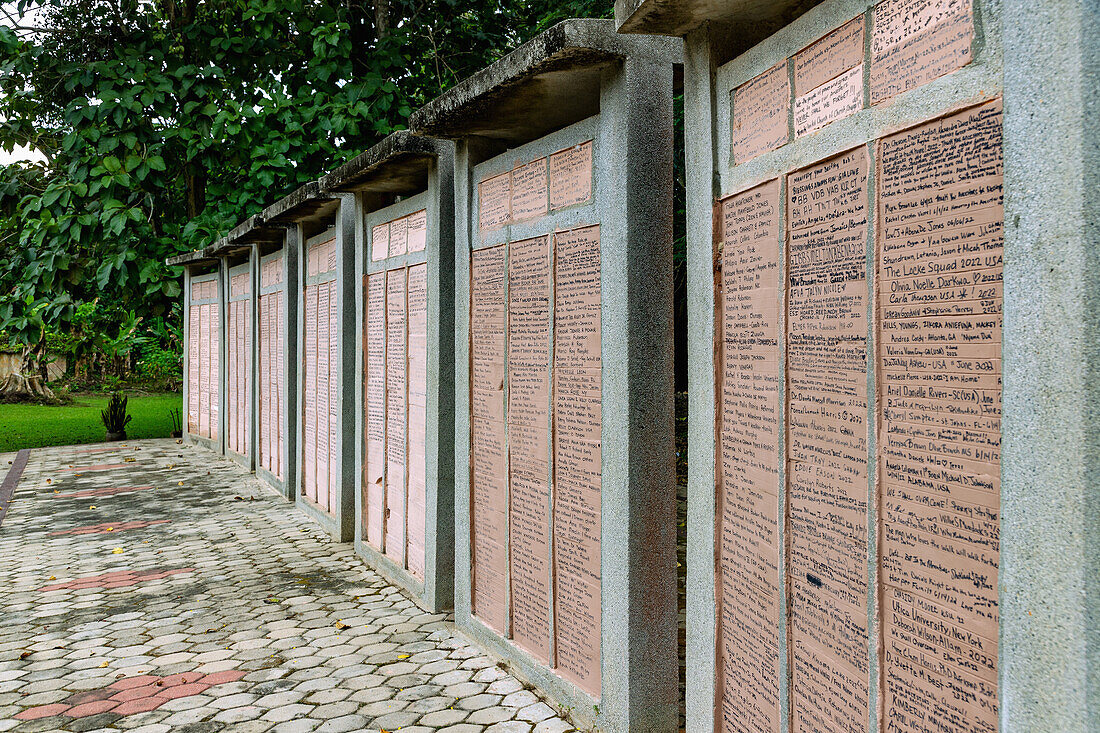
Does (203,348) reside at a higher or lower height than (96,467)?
higher

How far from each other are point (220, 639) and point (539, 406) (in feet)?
8.62

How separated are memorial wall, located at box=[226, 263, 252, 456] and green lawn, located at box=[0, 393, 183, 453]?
4.51m

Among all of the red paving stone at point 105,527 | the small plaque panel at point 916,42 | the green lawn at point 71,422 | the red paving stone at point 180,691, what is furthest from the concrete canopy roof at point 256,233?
the small plaque panel at point 916,42

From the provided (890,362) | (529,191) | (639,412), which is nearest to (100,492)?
(529,191)

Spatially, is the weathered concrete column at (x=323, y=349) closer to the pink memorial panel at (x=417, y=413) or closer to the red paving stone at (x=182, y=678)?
the pink memorial panel at (x=417, y=413)

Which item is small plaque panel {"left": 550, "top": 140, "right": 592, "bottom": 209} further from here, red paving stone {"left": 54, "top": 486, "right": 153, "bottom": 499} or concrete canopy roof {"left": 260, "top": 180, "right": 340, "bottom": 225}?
red paving stone {"left": 54, "top": 486, "right": 153, "bottom": 499}

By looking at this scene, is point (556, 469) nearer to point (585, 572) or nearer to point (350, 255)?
point (585, 572)

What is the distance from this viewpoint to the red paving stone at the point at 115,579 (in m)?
6.70

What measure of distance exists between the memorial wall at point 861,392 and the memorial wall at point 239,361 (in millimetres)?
10270

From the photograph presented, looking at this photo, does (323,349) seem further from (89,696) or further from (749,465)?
(749,465)

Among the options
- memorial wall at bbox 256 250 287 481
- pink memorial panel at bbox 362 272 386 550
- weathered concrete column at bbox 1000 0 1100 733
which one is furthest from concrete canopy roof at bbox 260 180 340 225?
weathered concrete column at bbox 1000 0 1100 733

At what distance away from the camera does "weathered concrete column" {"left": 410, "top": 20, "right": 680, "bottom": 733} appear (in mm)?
3818

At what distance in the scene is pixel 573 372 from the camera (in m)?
4.26

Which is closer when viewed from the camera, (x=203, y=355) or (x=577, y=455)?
(x=577, y=455)
